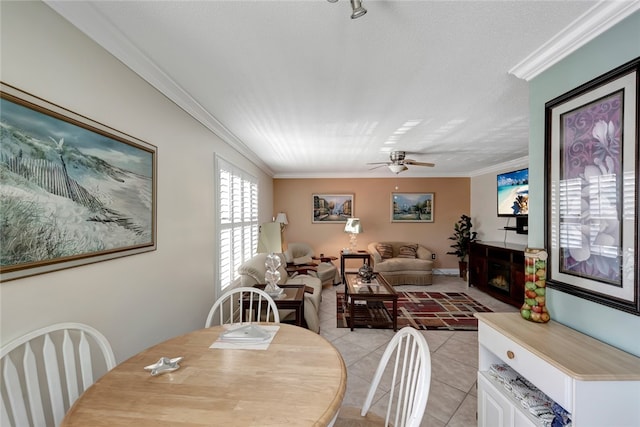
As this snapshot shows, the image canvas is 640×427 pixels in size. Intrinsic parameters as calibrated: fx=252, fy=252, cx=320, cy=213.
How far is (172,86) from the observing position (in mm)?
1933

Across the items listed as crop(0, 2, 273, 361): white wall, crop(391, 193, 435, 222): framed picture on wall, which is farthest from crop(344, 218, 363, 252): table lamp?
crop(0, 2, 273, 361): white wall

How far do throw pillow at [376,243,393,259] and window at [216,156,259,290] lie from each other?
2.86m

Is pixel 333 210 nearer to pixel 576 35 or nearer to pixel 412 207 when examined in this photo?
pixel 412 207

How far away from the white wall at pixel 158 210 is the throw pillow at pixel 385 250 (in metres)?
3.91

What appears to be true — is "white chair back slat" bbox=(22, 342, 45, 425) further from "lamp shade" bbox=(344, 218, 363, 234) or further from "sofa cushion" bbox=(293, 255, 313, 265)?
"lamp shade" bbox=(344, 218, 363, 234)

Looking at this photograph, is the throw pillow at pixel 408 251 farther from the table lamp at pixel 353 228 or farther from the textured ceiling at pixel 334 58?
the textured ceiling at pixel 334 58

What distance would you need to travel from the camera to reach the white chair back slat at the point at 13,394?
921mm

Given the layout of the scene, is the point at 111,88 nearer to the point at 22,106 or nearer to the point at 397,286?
the point at 22,106

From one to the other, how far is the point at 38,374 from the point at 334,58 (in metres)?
2.19

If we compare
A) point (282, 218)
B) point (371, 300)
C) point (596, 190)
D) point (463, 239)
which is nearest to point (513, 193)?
point (463, 239)

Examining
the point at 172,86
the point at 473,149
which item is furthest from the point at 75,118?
the point at 473,149

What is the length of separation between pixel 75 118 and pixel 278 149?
9.08 feet

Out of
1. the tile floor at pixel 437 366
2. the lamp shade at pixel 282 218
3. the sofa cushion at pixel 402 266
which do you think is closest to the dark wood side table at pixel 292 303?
the tile floor at pixel 437 366

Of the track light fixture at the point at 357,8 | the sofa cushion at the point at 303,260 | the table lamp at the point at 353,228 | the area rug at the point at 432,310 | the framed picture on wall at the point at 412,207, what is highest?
the track light fixture at the point at 357,8
